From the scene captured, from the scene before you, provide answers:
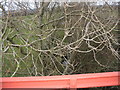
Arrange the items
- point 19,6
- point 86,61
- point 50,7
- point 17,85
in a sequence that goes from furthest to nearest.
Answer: point 86,61 < point 50,7 < point 19,6 < point 17,85

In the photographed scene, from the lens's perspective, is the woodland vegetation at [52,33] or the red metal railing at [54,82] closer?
the red metal railing at [54,82]

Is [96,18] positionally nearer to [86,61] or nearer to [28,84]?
[86,61]

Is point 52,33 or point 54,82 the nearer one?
point 54,82

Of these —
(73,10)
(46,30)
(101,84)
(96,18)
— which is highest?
(73,10)

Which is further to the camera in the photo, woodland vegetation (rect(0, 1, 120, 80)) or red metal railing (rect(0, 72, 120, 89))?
woodland vegetation (rect(0, 1, 120, 80))

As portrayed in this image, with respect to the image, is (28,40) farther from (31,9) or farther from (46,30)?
(31,9)

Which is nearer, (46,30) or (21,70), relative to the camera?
(46,30)

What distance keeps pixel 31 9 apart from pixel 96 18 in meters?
0.87

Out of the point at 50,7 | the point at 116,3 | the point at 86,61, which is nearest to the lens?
the point at 116,3

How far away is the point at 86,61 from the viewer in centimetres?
226

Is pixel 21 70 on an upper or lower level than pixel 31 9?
lower

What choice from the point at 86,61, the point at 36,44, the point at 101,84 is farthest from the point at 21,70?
the point at 101,84

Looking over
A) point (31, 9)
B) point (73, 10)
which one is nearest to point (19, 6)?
point (31, 9)

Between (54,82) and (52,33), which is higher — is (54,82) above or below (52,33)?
below
